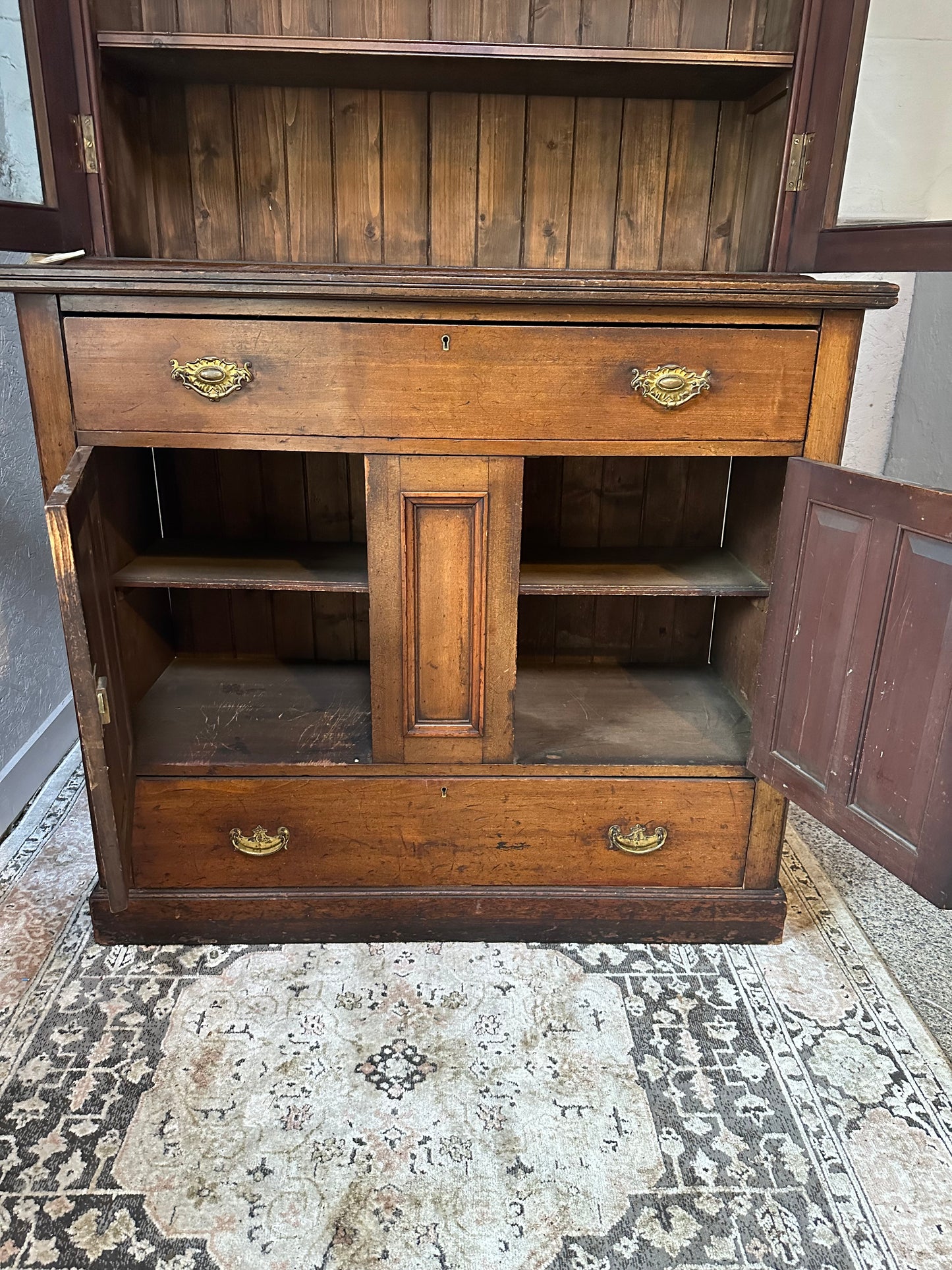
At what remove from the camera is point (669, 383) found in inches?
53.7

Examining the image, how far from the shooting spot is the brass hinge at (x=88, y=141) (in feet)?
4.85

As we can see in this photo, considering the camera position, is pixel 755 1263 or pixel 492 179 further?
pixel 492 179

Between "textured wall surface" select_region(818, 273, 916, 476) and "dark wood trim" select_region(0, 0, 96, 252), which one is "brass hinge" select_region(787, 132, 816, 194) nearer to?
"textured wall surface" select_region(818, 273, 916, 476)

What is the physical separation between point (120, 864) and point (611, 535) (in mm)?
1187

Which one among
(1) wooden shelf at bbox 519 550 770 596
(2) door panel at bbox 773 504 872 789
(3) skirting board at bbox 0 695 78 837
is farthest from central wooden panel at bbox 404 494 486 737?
(3) skirting board at bbox 0 695 78 837

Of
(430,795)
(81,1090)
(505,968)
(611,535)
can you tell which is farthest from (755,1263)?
(611,535)

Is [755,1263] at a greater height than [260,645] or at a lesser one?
lesser

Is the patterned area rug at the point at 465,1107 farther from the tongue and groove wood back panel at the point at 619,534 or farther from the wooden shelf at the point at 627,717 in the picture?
the tongue and groove wood back panel at the point at 619,534

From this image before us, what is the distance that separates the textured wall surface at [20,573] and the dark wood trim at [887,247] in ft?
5.51

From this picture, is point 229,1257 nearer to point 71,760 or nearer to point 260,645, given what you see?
point 260,645

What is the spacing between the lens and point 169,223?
1.72 m

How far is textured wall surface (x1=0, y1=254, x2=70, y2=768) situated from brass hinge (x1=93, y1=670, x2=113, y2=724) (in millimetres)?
811

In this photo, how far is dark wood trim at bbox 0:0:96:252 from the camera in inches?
54.7

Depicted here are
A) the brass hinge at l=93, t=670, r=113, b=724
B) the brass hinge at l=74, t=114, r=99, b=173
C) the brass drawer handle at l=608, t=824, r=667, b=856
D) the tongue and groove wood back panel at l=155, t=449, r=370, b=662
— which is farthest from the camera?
the tongue and groove wood back panel at l=155, t=449, r=370, b=662
